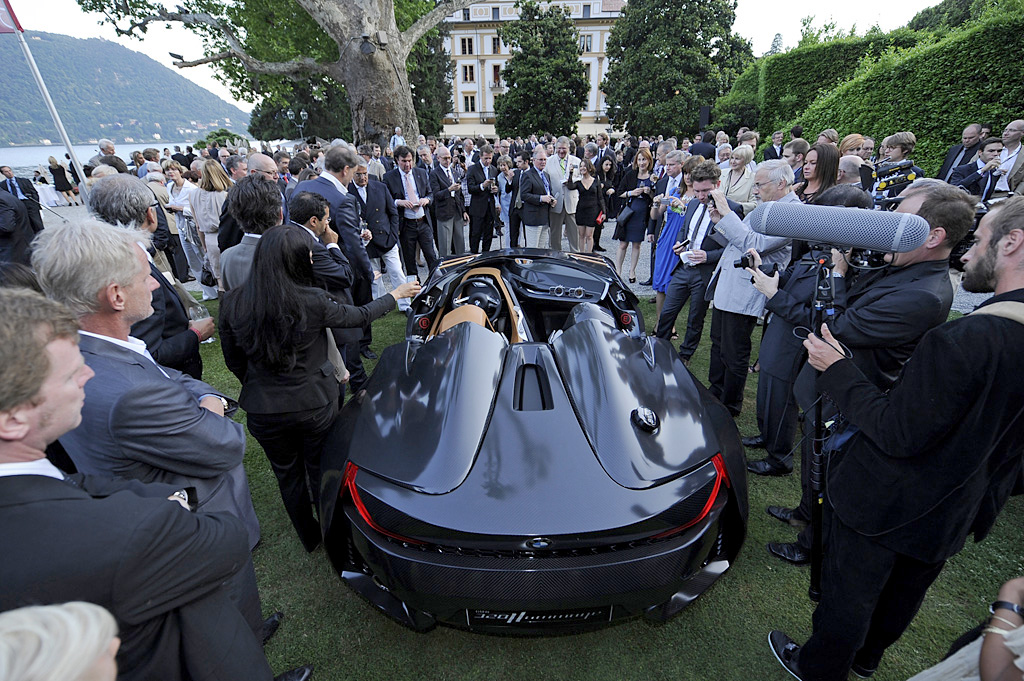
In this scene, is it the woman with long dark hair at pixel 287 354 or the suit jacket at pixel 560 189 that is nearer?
the woman with long dark hair at pixel 287 354

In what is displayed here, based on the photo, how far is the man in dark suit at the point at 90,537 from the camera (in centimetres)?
83

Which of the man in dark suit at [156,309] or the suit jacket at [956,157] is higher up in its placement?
the suit jacket at [956,157]

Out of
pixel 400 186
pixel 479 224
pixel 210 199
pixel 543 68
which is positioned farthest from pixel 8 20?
pixel 543 68

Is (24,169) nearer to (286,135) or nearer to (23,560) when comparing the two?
(286,135)

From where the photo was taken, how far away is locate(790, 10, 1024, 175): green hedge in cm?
866

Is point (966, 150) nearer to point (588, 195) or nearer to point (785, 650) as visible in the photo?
point (588, 195)

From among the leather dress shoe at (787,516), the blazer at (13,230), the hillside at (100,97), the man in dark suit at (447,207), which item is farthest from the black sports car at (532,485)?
the hillside at (100,97)

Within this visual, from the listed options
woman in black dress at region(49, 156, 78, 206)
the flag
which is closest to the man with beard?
the flag

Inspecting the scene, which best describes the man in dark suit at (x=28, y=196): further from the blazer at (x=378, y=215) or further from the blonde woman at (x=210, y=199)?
the blazer at (x=378, y=215)

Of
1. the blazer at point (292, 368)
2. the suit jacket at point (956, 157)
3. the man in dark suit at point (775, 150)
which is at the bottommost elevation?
the blazer at point (292, 368)

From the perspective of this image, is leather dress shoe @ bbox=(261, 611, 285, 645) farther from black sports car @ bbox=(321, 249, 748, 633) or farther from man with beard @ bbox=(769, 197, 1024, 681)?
man with beard @ bbox=(769, 197, 1024, 681)

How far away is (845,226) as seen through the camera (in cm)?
159

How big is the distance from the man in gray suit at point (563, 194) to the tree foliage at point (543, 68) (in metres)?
29.9

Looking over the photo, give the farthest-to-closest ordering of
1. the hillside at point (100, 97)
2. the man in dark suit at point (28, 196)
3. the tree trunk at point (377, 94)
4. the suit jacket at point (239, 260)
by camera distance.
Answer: the hillside at point (100, 97)
the tree trunk at point (377, 94)
the man in dark suit at point (28, 196)
the suit jacket at point (239, 260)
